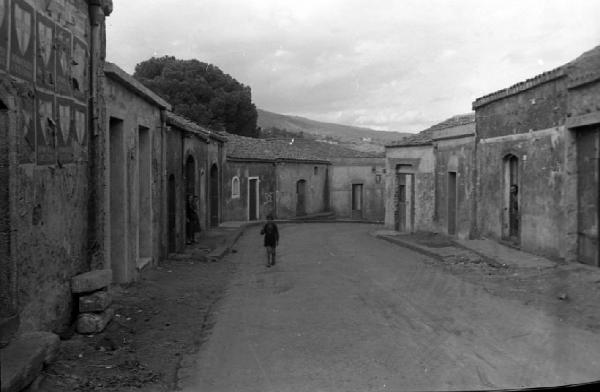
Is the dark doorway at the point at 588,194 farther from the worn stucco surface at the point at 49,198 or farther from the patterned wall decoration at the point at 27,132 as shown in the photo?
the patterned wall decoration at the point at 27,132

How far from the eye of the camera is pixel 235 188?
28250 mm

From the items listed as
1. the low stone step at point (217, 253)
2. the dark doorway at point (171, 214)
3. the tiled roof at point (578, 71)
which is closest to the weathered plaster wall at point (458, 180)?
the tiled roof at point (578, 71)

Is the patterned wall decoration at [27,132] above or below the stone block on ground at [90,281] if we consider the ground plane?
above

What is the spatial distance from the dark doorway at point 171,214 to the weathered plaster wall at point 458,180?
26.1ft

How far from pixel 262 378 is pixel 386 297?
4.25 metres

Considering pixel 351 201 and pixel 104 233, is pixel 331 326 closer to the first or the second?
pixel 104 233

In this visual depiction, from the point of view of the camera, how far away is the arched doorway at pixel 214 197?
24470mm

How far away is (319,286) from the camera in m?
10.5

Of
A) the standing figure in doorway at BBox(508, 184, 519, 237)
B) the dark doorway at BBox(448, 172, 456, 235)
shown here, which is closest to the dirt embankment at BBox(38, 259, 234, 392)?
the standing figure in doorway at BBox(508, 184, 519, 237)

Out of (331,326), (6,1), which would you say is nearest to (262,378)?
(331,326)

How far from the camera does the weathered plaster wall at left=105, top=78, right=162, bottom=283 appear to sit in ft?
32.2

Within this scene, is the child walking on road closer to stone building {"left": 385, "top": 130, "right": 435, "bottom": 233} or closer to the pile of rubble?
the pile of rubble

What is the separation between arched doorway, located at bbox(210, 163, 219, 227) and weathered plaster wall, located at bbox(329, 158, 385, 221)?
12.0 metres

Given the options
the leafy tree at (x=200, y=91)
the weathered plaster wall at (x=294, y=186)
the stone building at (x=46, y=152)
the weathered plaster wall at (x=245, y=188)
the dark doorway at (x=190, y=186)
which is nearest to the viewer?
the stone building at (x=46, y=152)
